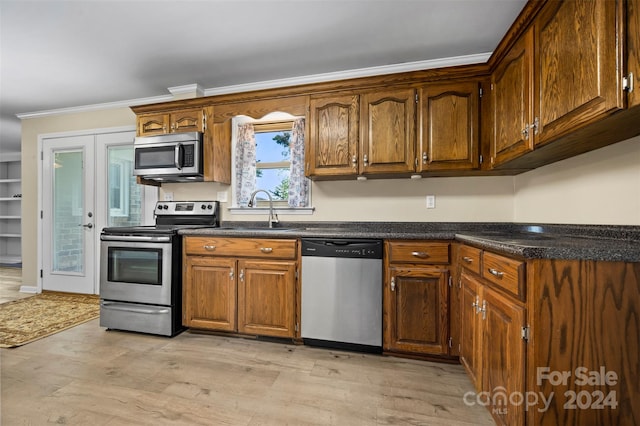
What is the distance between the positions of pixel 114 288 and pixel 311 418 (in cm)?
220

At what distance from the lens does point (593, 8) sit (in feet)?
3.89

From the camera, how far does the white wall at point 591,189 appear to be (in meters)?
1.45

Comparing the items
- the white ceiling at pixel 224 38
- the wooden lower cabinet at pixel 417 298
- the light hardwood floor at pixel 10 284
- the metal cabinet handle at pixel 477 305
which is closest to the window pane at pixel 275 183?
the white ceiling at pixel 224 38

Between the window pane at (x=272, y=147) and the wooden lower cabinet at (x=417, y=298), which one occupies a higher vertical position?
the window pane at (x=272, y=147)

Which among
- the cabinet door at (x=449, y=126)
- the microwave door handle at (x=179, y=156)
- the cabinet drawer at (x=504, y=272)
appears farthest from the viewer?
the microwave door handle at (x=179, y=156)

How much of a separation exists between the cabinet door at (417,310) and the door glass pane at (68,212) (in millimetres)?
4031

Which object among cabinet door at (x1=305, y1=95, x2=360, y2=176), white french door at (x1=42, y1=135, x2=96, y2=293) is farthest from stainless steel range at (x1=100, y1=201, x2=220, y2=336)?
white french door at (x1=42, y1=135, x2=96, y2=293)

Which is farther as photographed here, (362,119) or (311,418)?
(362,119)

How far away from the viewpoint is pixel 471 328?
1.81m

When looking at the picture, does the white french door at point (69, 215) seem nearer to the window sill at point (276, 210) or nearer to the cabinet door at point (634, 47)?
the window sill at point (276, 210)

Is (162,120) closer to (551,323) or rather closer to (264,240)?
(264,240)

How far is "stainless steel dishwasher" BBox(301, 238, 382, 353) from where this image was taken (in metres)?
2.25

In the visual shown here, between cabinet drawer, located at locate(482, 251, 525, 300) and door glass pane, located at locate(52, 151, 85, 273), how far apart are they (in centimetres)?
464

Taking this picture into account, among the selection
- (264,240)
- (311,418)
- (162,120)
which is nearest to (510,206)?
(264,240)
